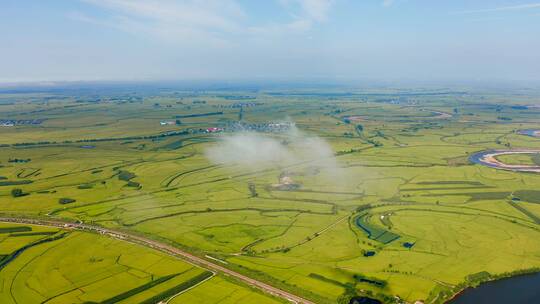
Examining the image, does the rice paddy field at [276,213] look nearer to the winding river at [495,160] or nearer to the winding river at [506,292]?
the winding river at [506,292]

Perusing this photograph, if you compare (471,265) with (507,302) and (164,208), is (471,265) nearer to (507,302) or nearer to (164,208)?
(507,302)

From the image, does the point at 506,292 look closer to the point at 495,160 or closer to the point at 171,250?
the point at 171,250

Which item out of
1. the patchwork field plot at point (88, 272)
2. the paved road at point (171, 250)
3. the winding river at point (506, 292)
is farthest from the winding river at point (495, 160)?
the patchwork field plot at point (88, 272)

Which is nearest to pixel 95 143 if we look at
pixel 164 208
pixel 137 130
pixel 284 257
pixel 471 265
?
pixel 137 130

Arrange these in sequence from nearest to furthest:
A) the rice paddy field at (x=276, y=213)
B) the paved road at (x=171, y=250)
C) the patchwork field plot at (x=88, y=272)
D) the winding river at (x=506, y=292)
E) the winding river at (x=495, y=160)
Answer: the winding river at (x=506, y=292) → the paved road at (x=171, y=250) → the patchwork field plot at (x=88, y=272) → the rice paddy field at (x=276, y=213) → the winding river at (x=495, y=160)

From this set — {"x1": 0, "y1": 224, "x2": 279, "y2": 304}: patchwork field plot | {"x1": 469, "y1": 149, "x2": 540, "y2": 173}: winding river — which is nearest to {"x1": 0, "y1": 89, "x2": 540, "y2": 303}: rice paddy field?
{"x1": 0, "y1": 224, "x2": 279, "y2": 304}: patchwork field plot

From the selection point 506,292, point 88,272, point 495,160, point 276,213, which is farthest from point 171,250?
point 495,160
